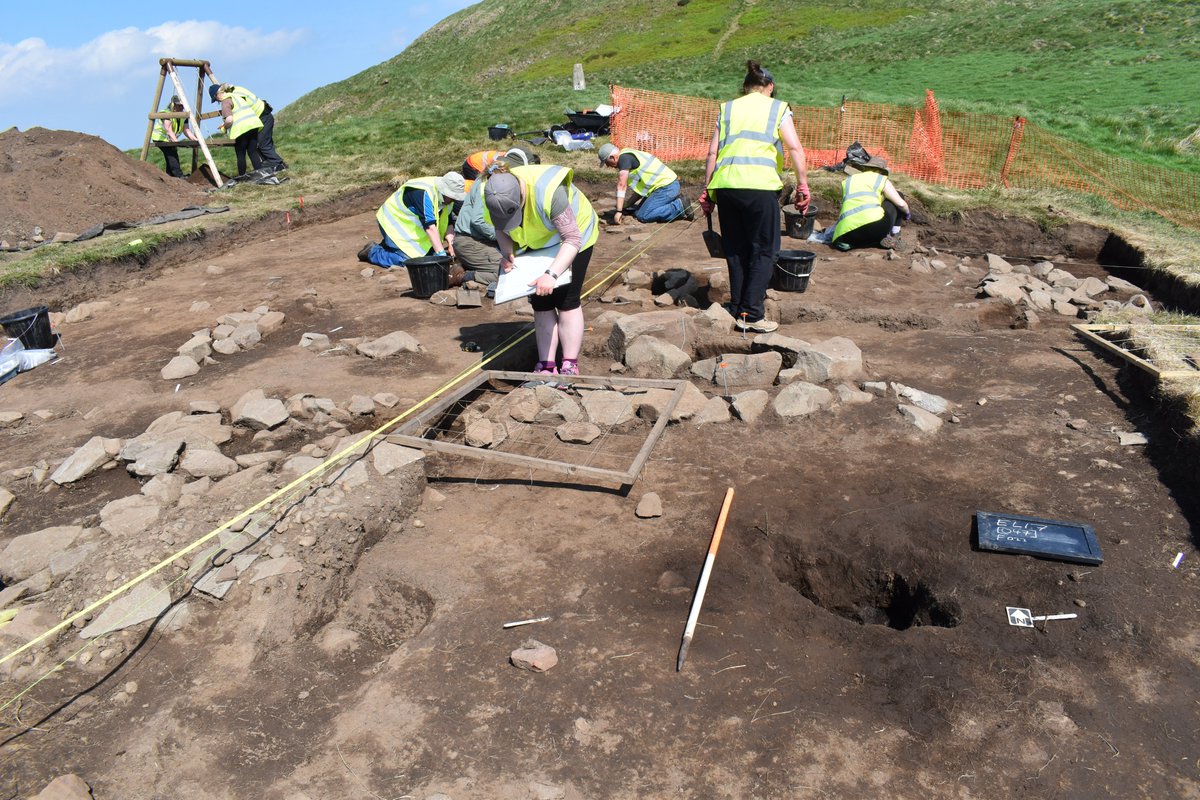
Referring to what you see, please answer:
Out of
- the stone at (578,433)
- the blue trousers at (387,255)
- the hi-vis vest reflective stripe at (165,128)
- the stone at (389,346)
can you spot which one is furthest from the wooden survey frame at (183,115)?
the stone at (578,433)

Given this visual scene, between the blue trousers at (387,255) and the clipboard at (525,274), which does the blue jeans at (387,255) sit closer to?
the blue trousers at (387,255)

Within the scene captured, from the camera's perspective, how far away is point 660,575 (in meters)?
3.39

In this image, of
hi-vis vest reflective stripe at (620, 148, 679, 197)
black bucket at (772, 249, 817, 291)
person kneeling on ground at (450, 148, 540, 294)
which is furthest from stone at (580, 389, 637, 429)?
hi-vis vest reflective stripe at (620, 148, 679, 197)

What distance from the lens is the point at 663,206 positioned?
992 centimetres

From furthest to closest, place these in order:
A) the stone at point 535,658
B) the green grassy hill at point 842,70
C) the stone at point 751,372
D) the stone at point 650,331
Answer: the green grassy hill at point 842,70, the stone at point 650,331, the stone at point 751,372, the stone at point 535,658

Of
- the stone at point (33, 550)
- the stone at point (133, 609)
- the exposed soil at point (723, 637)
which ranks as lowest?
the exposed soil at point (723, 637)

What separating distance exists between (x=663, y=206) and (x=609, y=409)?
5871mm

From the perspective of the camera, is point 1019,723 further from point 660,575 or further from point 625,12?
point 625,12

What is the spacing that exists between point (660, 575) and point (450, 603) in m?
0.97

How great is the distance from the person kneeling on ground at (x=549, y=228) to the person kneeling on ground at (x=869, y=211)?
14.6 feet

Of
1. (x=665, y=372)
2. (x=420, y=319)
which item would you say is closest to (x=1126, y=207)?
(x=665, y=372)

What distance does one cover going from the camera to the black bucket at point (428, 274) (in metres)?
7.31

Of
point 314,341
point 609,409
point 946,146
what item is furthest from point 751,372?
point 946,146

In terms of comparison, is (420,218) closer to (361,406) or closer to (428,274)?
(428,274)
